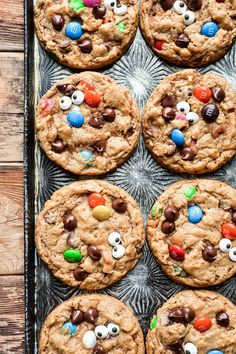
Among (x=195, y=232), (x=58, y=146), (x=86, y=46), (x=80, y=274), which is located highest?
(x=86, y=46)

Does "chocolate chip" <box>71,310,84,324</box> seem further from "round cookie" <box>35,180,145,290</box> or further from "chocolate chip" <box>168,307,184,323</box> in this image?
"chocolate chip" <box>168,307,184,323</box>

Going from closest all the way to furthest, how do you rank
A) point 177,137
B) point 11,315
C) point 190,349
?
point 190,349 < point 177,137 < point 11,315

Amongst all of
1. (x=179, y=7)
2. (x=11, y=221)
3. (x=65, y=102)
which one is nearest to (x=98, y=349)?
(x=11, y=221)

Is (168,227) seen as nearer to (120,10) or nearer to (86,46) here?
(86,46)

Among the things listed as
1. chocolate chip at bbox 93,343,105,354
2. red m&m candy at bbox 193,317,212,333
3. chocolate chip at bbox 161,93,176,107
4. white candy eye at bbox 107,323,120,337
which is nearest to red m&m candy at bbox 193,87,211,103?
chocolate chip at bbox 161,93,176,107

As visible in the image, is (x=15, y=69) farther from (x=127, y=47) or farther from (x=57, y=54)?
(x=127, y=47)

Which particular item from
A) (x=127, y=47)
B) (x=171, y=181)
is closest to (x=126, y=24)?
(x=127, y=47)
